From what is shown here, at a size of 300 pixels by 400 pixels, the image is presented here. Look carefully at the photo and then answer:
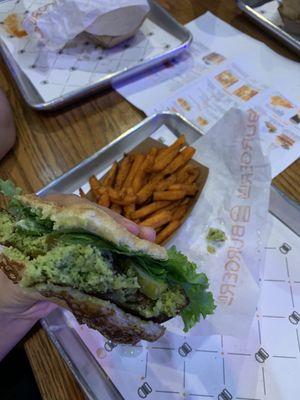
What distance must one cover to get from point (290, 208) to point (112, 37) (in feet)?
3.72

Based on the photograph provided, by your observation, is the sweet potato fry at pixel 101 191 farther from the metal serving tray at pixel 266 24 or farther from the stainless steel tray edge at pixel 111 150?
the metal serving tray at pixel 266 24

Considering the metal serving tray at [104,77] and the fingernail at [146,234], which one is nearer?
the fingernail at [146,234]

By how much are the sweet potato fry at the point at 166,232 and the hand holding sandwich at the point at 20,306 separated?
19cm

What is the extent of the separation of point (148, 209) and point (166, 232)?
3.8 inches

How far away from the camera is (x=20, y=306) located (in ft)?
3.41

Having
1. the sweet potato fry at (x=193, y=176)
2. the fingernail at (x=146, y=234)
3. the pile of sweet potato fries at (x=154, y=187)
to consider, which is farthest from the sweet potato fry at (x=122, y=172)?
the fingernail at (x=146, y=234)

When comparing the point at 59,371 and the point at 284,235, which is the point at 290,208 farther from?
the point at 59,371

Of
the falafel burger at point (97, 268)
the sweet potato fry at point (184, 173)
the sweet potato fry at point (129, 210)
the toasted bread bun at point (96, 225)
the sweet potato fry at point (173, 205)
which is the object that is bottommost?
the sweet potato fry at point (129, 210)

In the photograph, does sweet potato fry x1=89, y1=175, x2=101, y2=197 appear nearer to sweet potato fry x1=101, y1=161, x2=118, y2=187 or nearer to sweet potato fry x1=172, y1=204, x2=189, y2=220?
sweet potato fry x1=101, y1=161, x2=118, y2=187

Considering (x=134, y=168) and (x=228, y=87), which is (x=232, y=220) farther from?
(x=228, y=87)

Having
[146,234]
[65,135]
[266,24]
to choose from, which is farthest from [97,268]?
[266,24]

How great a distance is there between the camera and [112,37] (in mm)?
1915

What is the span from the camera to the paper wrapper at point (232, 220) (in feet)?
3.89

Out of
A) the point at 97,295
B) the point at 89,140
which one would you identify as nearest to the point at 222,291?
the point at 97,295
